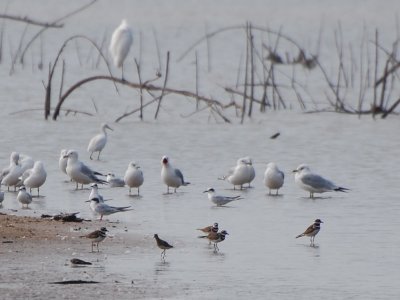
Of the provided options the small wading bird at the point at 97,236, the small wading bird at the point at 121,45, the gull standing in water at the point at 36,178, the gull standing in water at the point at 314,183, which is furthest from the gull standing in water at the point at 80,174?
the small wading bird at the point at 121,45

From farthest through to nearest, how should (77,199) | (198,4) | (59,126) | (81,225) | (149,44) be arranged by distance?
1. (198,4)
2. (149,44)
3. (59,126)
4. (77,199)
5. (81,225)

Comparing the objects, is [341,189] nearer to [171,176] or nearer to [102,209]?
[171,176]

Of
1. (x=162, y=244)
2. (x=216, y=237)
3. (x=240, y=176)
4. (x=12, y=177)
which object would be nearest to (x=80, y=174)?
(x=12, y=177)

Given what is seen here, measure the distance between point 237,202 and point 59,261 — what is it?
17.0 ft

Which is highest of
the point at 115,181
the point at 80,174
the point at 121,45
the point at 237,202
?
the point at 121,45

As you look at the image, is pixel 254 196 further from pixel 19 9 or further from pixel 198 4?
pixel 198 4

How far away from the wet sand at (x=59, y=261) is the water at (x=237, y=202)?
0.10m

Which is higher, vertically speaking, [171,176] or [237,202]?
[171,176]

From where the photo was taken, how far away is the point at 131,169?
15914 millimetres

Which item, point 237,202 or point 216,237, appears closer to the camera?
point 216,237

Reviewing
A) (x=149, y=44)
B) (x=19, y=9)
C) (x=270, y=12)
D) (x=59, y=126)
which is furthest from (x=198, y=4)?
(x=59, y=126)

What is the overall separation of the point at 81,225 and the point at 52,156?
699 cm

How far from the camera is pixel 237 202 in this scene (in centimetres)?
1559

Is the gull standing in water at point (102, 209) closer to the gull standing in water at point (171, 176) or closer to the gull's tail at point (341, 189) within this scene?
the gull standing in water at point (171, 176)
